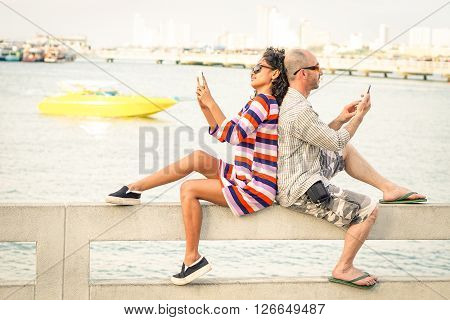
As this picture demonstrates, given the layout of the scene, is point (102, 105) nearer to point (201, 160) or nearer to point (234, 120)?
point (201, 160)

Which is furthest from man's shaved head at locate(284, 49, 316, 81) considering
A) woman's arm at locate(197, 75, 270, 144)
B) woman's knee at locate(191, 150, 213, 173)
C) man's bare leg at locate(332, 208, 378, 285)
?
man's bare leg at locate(332, 208, 378, 285)

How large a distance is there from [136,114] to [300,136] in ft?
128

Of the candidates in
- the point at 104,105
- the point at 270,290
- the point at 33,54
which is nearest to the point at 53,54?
the point at 33,54

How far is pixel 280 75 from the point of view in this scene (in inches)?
199

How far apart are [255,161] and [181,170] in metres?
0.42

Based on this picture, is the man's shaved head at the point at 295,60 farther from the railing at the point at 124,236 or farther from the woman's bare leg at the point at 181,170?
the railing at the point at 124,236

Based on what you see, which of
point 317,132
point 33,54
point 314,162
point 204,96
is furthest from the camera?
point 33,54

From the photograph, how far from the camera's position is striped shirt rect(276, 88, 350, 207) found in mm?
4902

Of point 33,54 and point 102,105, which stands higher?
point 33,54

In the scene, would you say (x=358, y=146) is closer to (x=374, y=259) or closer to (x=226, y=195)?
(x=374, y=259)

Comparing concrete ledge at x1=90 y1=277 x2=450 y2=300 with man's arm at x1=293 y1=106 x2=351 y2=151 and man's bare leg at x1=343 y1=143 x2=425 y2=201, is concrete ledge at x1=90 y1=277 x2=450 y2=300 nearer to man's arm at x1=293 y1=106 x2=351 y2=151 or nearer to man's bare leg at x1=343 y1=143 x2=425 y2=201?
man's bare leg at x1=343 y1=143 x2=425 y2=201

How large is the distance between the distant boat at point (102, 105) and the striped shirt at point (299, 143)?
36.2m

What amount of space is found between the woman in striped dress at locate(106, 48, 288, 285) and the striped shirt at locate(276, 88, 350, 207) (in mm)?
48

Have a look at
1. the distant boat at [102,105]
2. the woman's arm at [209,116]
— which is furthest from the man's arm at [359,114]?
the distant boat at [102,105]
